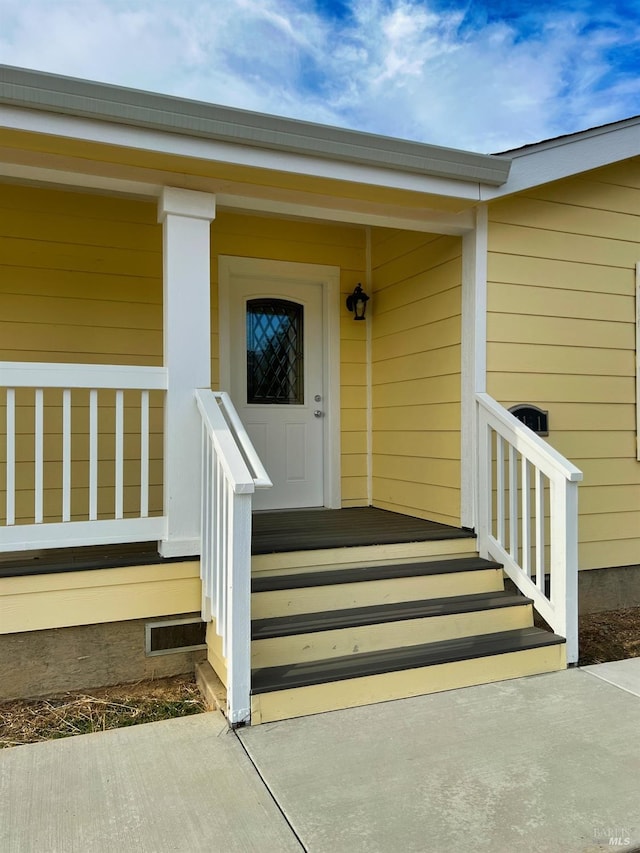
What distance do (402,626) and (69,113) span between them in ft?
8.80

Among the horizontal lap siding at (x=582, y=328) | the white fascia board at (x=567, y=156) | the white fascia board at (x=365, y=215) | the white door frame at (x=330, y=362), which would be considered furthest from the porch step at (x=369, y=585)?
the white fascia board at (x=567, y=156)

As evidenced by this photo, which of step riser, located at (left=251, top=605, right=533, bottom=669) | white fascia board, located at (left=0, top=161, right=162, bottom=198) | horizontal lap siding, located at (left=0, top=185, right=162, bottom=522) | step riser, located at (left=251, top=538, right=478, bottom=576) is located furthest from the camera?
horizontal lap siding, located at (left=0, top=185, right=162, bottom=522)

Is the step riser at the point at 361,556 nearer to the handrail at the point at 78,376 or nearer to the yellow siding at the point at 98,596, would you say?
the yellow siding at the point at 98,596

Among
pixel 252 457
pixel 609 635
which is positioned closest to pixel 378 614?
pixel 252 457

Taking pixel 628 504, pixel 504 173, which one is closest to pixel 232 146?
pixel 504 173

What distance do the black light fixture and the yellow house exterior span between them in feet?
0.22

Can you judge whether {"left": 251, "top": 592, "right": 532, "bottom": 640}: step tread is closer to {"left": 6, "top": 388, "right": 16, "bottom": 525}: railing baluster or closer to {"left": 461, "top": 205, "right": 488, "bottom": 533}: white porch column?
{"left": 461, "top": 205, "right": 488, "bottom": 533}: white porch column

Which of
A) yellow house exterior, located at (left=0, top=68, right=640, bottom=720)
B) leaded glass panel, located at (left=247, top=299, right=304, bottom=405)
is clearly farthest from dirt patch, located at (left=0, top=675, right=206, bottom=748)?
leaded glass panel, located at (left=247, top=299, right=304, bottom=405)

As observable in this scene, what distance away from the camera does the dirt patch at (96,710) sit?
8.18ft

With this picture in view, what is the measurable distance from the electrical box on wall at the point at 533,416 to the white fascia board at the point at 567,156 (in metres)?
1.23

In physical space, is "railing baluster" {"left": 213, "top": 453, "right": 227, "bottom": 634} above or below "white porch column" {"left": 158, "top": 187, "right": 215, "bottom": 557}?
below

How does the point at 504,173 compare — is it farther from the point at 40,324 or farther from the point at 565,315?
the point at 40,324

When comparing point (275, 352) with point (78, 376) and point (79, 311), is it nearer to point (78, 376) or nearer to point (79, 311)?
point (79, 311)

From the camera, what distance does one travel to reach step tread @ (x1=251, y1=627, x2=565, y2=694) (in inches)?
100
